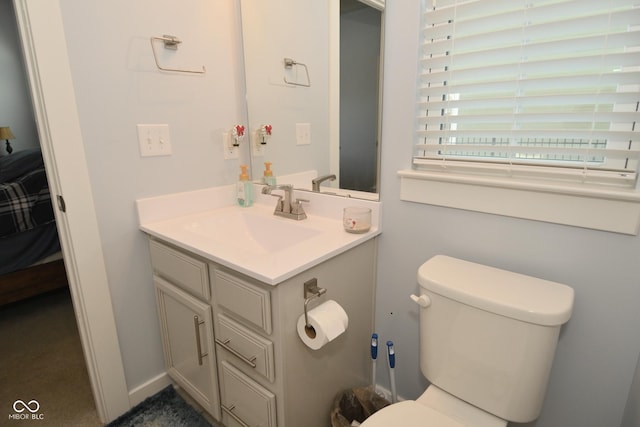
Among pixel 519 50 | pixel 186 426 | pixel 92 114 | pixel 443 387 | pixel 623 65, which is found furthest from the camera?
pixel 186 426

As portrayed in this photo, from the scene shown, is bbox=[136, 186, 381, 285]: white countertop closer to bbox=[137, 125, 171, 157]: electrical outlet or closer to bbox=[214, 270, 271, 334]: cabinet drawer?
bbox=[214, 270, 271, 334]: cabinet drawer

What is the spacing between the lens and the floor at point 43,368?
1.49m

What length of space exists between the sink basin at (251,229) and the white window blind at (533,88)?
1.93ft

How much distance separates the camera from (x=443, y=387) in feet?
3.42

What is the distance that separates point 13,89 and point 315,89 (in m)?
4.51

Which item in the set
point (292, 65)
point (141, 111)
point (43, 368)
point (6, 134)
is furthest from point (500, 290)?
point (6, 134)

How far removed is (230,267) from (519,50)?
102 centimetres

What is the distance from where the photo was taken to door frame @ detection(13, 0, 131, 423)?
1082mm

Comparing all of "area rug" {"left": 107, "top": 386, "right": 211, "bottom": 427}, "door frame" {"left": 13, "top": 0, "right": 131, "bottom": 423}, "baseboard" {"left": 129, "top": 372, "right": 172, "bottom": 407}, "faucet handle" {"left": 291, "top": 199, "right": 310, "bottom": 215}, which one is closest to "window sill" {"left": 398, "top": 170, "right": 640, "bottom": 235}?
"faucet handle" {"left": 291, "top": 199, "right": 310, "bottom": 215}

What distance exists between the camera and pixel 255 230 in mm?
1498

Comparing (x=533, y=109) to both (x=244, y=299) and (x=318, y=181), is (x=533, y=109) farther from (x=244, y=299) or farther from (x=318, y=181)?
(x=244, y=299)

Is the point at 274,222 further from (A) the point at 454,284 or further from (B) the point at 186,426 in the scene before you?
(B) the point at 186,426

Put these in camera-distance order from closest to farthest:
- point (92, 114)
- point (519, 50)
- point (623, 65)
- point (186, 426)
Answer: point (623, 65), point (519, 50), point (92, 114), point (186, 426)

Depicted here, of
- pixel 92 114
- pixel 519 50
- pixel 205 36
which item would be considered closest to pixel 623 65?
pixel 519 50
